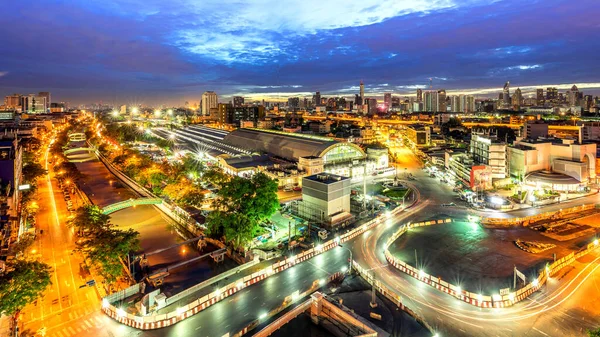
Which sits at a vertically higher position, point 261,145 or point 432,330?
point 261,145

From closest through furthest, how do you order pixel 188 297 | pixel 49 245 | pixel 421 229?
pixel 188 297 < pixel 49 245 < pixel 421 229

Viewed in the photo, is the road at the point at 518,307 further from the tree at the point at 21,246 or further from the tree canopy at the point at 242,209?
the tree at the point at 21,246

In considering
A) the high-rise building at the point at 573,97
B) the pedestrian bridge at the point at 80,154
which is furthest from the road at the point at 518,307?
the high-rise building at the point at 573,97

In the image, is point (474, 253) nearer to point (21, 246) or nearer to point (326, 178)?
point (326, 178)

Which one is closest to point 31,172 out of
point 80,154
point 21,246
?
point 21,246

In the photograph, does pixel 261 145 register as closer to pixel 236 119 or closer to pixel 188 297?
pixel 188 297

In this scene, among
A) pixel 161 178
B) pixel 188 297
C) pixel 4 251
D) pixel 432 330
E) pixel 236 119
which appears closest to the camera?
pixel 432 330

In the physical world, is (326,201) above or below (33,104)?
below

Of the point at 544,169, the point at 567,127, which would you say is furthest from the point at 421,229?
the point at 567,127
